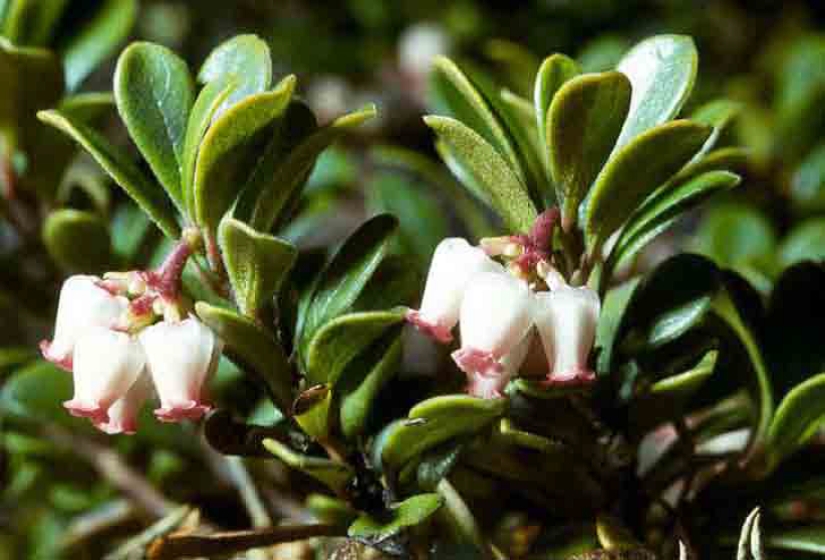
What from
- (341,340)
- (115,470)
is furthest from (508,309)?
(115,470)

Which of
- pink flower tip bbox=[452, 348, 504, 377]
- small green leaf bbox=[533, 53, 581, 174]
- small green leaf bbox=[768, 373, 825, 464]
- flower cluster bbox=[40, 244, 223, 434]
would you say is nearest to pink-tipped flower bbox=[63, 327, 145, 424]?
flower cluster bbox=[40, 244, 223, 434]

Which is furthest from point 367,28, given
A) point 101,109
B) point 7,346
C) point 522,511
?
point 522,511

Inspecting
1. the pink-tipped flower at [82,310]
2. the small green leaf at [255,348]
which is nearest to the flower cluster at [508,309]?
the small green leaf at [255,348]

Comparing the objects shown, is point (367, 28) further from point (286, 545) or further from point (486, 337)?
point (486, 337)

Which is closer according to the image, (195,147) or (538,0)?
(195,147)

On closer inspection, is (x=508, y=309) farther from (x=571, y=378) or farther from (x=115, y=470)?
(x=115, y=470)

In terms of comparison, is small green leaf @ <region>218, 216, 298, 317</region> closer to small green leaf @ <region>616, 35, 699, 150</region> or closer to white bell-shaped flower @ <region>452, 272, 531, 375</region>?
white bell-shaped flower @ <region>452, 272, 531, 375</region>
